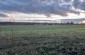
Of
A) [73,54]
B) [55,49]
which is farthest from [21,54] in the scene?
[73,54]

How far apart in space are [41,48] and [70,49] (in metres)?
2.18

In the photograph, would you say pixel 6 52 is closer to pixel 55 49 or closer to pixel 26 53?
pixel 26 53

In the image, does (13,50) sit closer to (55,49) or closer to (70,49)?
(55,49)

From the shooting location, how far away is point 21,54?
13.1 m

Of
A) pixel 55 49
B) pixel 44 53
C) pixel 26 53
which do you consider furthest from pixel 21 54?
pixel 55 49

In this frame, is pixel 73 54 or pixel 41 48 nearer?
pixel 73 54

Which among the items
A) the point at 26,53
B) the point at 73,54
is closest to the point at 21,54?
the point at 26,53

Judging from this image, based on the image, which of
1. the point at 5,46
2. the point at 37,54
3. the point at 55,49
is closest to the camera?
the point at 37,54

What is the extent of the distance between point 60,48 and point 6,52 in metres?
3.98

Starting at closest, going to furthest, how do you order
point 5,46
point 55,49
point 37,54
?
point 37,54
point 55,49
point 5,46

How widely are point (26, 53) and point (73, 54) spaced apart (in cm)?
328

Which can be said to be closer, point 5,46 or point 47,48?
point 47,48

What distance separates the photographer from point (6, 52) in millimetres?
13508

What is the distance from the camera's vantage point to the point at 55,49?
1437cm
